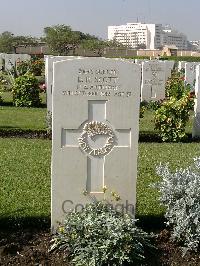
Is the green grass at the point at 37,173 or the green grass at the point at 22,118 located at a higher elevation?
the green grass at the point at 22,118

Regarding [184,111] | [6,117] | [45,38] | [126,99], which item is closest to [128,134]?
[126,99]

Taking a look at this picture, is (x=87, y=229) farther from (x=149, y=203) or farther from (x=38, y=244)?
(x=149, y=203)

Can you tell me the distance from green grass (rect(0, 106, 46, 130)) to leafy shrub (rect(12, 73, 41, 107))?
0.64 meters

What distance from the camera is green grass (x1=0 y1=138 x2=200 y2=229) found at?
17.9ft

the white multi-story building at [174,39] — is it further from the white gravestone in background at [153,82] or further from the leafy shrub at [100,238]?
the leafy shrub at [100,238]

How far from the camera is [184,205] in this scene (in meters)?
4.30

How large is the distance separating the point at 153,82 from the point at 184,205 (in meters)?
12.0

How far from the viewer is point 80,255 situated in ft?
13.0

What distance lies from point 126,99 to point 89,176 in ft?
2.52

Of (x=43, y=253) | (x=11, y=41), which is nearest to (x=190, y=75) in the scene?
(x=43, y=253)

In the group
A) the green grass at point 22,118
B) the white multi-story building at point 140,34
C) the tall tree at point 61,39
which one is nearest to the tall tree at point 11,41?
the tall tree at point 61,39

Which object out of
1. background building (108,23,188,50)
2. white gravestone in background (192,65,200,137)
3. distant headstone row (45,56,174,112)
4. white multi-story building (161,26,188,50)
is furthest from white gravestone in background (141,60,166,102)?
white multi-story building (161,26,188,50)

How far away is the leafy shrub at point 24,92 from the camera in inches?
617

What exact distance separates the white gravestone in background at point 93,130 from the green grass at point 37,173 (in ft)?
2.91
